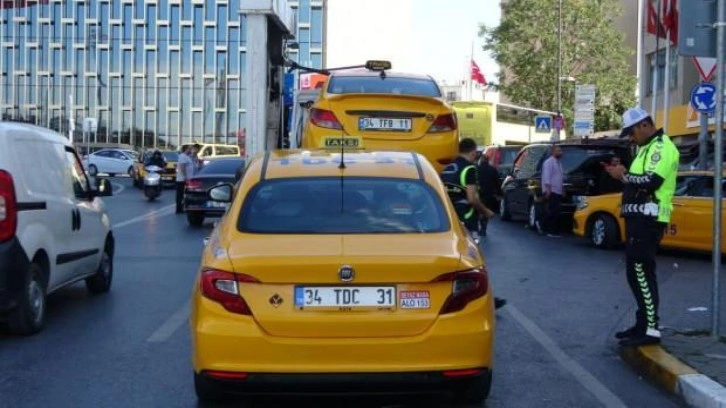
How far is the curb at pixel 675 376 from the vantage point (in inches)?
240

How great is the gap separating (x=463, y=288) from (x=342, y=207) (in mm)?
1041

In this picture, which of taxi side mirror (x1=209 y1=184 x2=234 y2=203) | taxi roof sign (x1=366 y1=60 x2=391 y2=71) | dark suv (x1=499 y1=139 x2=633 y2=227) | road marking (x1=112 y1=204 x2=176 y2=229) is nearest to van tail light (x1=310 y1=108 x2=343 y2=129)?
taxi roof sign (x1=366 y1=60 x2=391 y2=71)

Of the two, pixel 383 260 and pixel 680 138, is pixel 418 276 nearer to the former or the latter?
pixel 383 260

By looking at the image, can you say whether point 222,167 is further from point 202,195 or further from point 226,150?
point 226,150

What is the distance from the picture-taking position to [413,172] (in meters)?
6.55

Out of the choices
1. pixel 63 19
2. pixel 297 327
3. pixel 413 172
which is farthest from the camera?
pixel 63 19

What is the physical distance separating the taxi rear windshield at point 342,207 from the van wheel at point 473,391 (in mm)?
926

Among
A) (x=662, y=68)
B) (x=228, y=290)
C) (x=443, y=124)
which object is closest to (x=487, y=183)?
(x=443, y=124)

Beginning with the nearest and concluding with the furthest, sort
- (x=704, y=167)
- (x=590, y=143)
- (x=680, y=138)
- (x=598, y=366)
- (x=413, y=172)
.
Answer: (x=413, y=172) < (x=598, y=366) < (x=590, y=143) < (x=704, y=167) < (x=680, y=138)

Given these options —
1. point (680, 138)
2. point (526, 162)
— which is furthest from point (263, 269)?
point (680, 138)

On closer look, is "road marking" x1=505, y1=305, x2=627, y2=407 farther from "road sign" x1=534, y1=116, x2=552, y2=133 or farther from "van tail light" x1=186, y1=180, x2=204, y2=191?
"road sign" x1=534, y1=116, x2=552, y2=133

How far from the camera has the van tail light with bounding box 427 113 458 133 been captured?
40.8ft

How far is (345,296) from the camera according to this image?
5332mm

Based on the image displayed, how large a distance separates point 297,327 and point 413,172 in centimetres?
169
